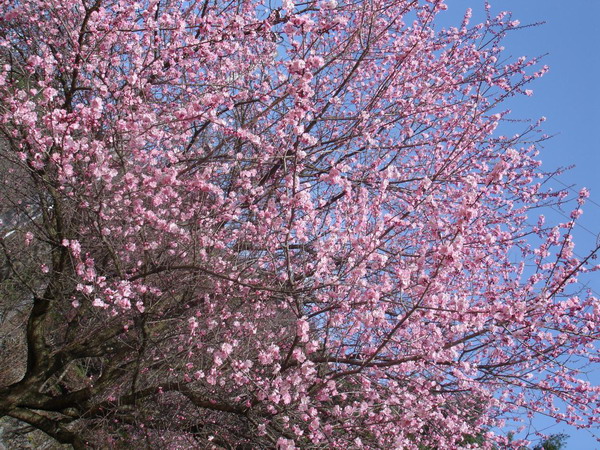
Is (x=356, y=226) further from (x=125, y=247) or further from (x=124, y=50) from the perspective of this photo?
(x=124, y=50)

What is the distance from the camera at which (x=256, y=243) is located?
18.5 feet

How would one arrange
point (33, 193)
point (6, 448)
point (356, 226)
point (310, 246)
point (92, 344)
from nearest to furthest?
point (356, 226)
point (92, 344)
point (310, 246)
point (33, 193)
point (6, 448)

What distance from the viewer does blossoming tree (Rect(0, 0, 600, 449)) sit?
4160mm

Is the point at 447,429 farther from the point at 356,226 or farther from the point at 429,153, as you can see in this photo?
the point at 429,153

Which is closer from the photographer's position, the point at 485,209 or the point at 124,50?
the point at 124,50

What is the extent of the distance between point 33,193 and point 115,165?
275 cm

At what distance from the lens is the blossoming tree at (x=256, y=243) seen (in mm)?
4160

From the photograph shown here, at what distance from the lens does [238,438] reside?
5219 mm

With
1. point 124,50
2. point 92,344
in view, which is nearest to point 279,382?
point 92,344

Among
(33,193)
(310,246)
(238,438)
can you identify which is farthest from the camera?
(33,193)

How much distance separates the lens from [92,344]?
5.70 meters

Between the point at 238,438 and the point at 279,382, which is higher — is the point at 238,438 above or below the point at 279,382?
below

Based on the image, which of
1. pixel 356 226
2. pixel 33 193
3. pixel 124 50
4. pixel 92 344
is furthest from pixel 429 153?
pixel 33 193

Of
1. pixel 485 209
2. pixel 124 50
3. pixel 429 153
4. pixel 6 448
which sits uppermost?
pixel 429 153
